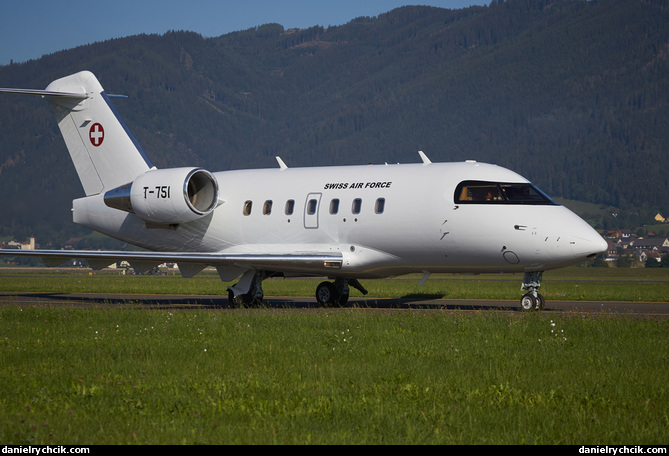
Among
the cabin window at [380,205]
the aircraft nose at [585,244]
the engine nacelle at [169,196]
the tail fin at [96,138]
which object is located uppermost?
the tail fin at [96,138]

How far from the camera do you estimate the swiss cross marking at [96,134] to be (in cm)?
2565

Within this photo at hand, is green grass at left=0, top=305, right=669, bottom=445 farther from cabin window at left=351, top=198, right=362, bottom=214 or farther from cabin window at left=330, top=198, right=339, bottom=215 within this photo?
cabin window at left=330, top=198, right=339, bottom=215

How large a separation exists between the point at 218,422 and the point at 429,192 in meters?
13.6

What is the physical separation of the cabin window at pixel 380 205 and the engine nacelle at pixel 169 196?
17.4ft

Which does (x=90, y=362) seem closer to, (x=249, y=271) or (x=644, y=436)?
(x=644, y=436)

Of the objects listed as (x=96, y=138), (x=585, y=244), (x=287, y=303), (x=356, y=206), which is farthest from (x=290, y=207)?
(x=585, y=244)

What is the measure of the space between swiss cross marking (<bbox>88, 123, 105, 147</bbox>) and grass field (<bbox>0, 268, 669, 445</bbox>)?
432 inches

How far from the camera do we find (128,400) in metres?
8.77

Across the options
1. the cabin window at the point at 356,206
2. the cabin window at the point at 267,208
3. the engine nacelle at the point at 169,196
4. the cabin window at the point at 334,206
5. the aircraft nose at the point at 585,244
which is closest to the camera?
the aircraft nose at the point at 585,244

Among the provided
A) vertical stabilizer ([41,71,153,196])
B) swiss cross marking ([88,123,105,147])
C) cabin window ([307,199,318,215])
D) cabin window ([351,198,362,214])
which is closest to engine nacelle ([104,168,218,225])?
vertical stabilizer ([41,71,153,196])

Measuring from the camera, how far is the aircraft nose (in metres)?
18.8

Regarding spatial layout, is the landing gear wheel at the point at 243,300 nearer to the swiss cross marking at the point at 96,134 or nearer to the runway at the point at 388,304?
the runway at the point at 388,304

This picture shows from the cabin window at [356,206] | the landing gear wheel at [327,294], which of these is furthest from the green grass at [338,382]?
the landing gear wheel at [327,294]

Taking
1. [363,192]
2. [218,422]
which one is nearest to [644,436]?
[218,422]
